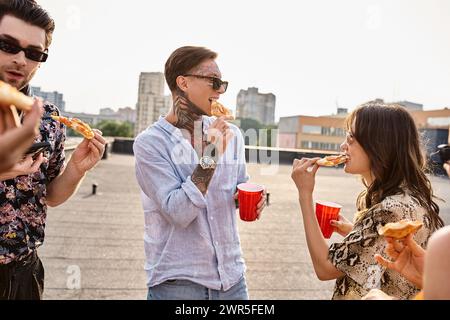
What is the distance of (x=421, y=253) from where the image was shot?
4.88 feet

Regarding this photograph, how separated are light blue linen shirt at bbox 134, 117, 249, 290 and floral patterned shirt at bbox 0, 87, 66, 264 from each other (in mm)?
447

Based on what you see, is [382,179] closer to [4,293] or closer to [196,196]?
[196,196]

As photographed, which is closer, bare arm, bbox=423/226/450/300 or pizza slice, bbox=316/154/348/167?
bare arm, bbox=423/226/450/300

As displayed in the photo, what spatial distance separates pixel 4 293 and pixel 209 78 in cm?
140

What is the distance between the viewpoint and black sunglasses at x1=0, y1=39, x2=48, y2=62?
172 centimetres

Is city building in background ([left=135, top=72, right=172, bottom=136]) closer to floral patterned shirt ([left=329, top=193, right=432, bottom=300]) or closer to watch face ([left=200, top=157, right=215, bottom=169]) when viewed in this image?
watch face ([left=200, top=157, right=215, bottom=169])

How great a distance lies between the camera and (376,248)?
1.77 meters

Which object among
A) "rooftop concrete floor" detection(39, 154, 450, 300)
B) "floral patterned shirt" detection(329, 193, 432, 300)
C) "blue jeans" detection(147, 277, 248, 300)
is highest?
"floral patterned shirt" detection(329, 193, 432, 300)

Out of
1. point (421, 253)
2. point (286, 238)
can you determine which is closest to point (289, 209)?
point (286, 238)

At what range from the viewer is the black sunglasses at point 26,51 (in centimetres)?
172

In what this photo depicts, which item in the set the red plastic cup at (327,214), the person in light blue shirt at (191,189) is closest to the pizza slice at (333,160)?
the red plastic cup at (327,214)

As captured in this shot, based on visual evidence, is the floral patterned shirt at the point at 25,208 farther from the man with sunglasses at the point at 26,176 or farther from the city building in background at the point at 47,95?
the city building in background at the point at 47,95

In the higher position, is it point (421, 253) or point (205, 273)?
point (421, 253)

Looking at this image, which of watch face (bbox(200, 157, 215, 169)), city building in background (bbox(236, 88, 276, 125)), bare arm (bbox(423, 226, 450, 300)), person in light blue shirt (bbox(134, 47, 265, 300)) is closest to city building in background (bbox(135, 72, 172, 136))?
person in light blue shirt (bbox(134, 47, 265, 300))
